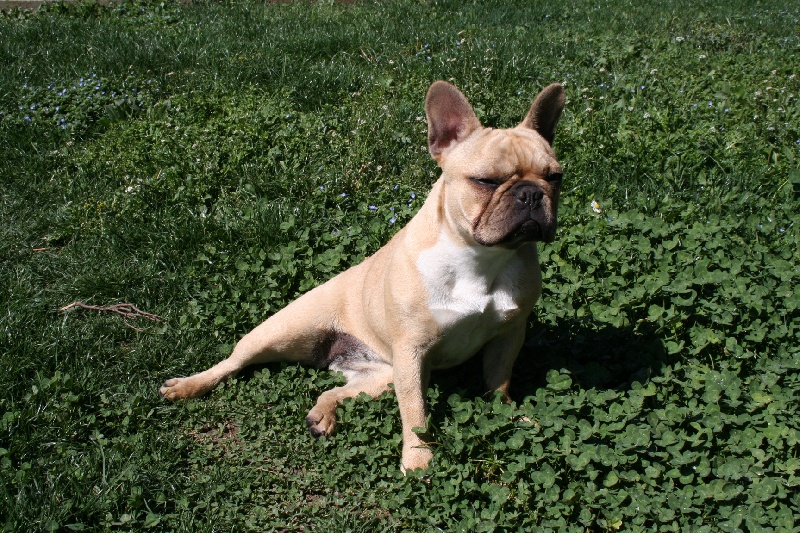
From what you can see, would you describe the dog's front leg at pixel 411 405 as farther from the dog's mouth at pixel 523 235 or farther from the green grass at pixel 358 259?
the dog's mouth at pixel 523 235

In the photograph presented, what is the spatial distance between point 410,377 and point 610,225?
1.82 m

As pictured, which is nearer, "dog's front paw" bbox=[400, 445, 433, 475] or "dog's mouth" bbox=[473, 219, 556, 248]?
"dog's mouth" bbox=[473, 219, 556, 248]

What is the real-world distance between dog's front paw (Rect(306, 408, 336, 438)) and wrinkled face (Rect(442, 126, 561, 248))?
46.4 inches

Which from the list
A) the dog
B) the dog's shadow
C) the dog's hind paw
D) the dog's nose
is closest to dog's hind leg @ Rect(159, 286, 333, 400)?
the dog's hind paw

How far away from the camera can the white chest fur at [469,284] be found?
11.3 ft

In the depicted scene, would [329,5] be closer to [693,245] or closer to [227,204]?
[227,204]

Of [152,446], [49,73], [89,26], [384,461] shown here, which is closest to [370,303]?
[384,461]

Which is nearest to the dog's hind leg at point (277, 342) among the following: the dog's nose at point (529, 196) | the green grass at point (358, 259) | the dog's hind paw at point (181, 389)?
the dog's hind paw at point (181, 389)

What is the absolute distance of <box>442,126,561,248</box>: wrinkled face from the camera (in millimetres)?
3246

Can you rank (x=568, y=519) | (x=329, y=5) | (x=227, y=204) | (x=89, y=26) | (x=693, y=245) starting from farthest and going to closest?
(x=329, y=5) < (x=89, y=26) < (x=227, y=204) < (x=693, y=245) < (x=568, y=519)

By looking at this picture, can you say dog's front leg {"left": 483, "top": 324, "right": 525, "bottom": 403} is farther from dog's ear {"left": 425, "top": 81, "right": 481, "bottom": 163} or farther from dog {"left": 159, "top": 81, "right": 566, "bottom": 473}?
dog's ear {"left": 425, "top": 81, "right": 481, "bottom": 163}

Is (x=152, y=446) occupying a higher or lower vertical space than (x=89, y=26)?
lower

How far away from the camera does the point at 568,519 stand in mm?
3229

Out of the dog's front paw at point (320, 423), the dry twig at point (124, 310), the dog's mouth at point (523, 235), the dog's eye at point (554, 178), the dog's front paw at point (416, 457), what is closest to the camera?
the dog's mouth at point (523, 235)
